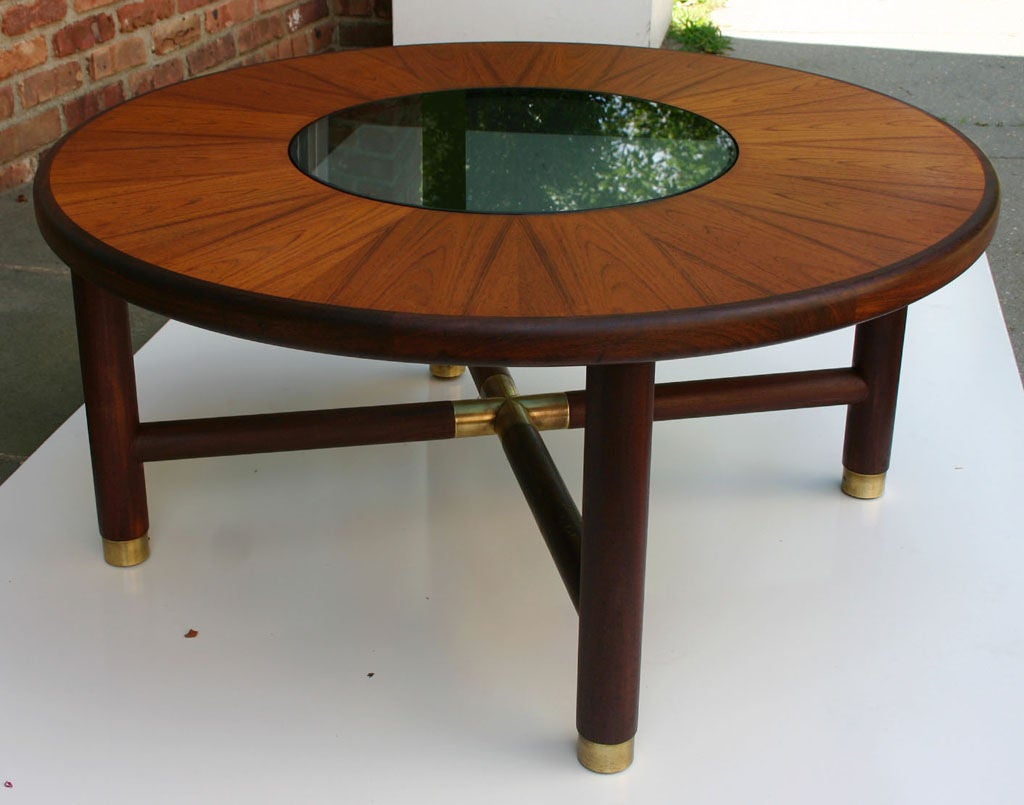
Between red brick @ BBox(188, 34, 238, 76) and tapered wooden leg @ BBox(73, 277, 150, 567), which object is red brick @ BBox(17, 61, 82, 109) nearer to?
red brick @ BBox(188, 34, 238, 76)

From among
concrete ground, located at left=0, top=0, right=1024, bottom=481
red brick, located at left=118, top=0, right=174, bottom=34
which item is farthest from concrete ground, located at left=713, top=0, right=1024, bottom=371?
red brick, located at left=118, top=0, right=174, bottom=34

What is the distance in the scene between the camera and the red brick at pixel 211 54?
13.2 ft

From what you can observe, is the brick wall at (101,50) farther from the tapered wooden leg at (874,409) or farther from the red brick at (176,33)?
the tapered wooden leg at (874,409)

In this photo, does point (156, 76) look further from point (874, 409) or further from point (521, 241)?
point (521, 241)

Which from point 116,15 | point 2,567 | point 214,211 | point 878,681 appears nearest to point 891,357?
point 878,681

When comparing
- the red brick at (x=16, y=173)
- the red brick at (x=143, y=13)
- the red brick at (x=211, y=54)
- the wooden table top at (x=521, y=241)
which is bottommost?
the red brick at (x=16, y=173)

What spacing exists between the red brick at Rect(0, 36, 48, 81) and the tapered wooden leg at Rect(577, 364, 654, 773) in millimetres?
2484

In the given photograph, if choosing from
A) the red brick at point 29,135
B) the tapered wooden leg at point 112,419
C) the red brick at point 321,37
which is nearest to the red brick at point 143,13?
the red brick at point 29,135

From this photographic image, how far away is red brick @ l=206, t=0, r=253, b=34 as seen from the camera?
13.3 feet

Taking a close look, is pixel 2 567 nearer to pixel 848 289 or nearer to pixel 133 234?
pixel 133 234

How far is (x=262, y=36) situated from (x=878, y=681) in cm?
342

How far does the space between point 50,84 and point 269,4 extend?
1130 millimetres

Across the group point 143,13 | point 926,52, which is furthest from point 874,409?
point 926,52

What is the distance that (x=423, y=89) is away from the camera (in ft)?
6.64
